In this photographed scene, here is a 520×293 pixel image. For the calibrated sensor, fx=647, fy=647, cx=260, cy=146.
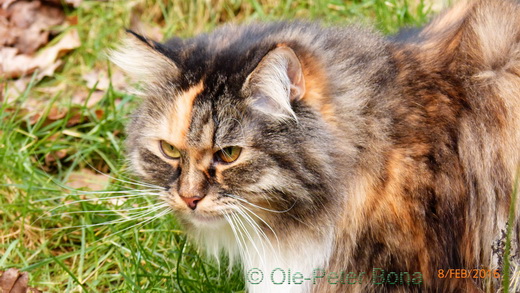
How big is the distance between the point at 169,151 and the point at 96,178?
1482 mm

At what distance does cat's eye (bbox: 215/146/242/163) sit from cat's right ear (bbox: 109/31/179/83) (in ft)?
1.29

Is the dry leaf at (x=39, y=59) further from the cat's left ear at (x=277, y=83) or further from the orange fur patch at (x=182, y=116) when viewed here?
the cat's left ear at (x=277, y=83)

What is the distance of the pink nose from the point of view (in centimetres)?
257

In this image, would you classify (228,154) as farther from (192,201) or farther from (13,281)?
(13,281)

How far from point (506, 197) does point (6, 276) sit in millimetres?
2234

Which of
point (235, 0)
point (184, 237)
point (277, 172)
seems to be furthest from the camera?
point (235, 0)

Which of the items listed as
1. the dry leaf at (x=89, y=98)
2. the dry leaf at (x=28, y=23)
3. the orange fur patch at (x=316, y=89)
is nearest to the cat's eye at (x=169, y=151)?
the orange fur patch at (x=316, y=89)

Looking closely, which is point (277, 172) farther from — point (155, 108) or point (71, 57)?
point (71, 57)

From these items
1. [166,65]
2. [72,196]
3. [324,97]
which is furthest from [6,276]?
[324,97]

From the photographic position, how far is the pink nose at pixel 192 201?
8.42 ft

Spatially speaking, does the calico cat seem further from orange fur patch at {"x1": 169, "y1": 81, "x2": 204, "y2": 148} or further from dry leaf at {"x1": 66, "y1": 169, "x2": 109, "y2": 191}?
dry leaf at {"x1": 66, "y1": 169, "x2": 109, "y2": 191}

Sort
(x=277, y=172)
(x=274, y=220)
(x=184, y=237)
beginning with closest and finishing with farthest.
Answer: (x=277, y=172), (x=274, y=220), (x=184, y=237)

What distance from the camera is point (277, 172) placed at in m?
2.51

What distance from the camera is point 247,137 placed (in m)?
2.52
